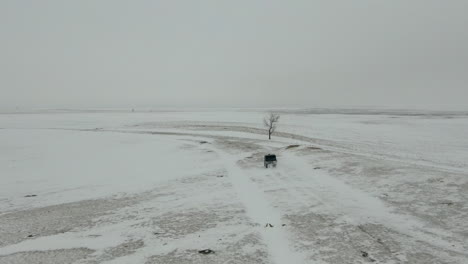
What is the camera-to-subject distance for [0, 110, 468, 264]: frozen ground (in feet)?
46.9

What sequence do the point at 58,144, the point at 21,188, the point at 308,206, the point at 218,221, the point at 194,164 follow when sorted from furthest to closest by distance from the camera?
the point at 58,144 < the point at 194,164 < the point at 21,188 < the point at 308,206 < the point at 218,221

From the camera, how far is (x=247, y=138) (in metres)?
56.4

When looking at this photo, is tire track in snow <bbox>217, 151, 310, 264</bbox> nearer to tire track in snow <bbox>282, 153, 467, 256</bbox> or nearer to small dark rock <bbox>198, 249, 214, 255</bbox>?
small dark rock <bbox>198, 249, 214, 255</bbox>

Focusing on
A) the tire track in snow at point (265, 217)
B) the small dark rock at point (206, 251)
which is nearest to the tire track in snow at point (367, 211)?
the tire track in snow at point (265, 217)

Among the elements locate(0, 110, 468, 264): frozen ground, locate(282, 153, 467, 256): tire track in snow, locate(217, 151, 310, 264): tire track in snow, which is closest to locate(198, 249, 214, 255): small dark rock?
locate(0, 110, 468, 264): frozen ground

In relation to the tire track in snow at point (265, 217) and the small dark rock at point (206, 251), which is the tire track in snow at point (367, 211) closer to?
the tire track in snow at point (265, 217)

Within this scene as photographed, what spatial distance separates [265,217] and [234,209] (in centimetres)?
244

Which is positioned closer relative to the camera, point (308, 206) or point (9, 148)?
→ point (308, 206)

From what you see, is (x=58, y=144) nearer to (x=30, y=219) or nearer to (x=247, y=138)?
(x=247, y=138)

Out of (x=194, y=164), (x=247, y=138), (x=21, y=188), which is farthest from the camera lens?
(x=247, y=138)

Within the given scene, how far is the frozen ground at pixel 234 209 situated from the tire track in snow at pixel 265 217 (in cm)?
8

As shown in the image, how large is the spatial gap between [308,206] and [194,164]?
17632mm

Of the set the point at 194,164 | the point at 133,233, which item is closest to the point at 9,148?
the point at 194,164

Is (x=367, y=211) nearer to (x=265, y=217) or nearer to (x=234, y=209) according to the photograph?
(x=265, y=217)
